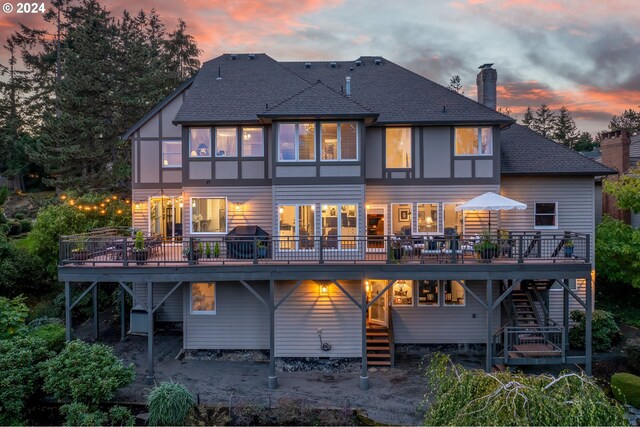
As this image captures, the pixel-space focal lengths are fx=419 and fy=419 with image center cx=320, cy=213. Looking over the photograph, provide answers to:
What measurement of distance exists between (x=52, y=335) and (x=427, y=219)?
552 inches

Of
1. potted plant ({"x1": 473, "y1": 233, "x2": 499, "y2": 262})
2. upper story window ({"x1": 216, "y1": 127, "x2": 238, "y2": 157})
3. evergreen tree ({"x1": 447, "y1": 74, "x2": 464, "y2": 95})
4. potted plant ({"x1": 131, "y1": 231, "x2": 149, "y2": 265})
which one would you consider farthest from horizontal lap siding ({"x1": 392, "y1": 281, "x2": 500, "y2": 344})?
evergreen tree ({"x1": 447, "y1": 74, "x2": 464, "y2": 95})

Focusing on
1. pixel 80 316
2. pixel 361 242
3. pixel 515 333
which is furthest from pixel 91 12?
pixel 515 333

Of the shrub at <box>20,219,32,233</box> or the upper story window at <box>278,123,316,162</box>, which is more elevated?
the upper story window at <box>278,123,316,162</box>

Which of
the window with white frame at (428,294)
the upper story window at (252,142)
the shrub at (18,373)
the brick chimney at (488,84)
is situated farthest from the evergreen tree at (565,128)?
the shrub at (18,373)

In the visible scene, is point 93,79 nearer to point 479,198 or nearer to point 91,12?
point 91,12

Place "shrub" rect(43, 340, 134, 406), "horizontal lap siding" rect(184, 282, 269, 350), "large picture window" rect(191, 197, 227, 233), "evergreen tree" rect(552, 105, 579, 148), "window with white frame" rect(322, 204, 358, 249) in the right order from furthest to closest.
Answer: "evergreen tree" rect(552, 105, 579, 148) → "large picture window" rect(191, 197, 227, 233) → "horizontal lap siding" rect(184, 282, 269, 350) → "window with white frame" rect(322, 204, 358, 249) → "shrub" rect(43, 340, 134, 406)

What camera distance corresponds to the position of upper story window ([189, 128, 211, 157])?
52.6 ft

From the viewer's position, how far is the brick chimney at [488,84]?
737 inches

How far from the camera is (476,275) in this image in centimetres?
1362

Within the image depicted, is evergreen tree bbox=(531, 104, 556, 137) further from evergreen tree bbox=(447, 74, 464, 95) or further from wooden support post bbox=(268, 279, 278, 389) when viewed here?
wooden support post bbox=(268, 279, 278, 389)

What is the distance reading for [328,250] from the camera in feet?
48.7

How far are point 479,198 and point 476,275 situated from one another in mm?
2805

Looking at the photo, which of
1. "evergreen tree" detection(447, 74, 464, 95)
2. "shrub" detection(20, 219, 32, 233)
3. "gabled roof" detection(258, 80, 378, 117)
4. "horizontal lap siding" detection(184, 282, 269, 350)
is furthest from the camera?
"evergreen tree" detection(447, 74, 464, 95)

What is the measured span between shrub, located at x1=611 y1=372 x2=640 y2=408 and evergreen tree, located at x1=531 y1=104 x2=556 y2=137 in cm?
5253
